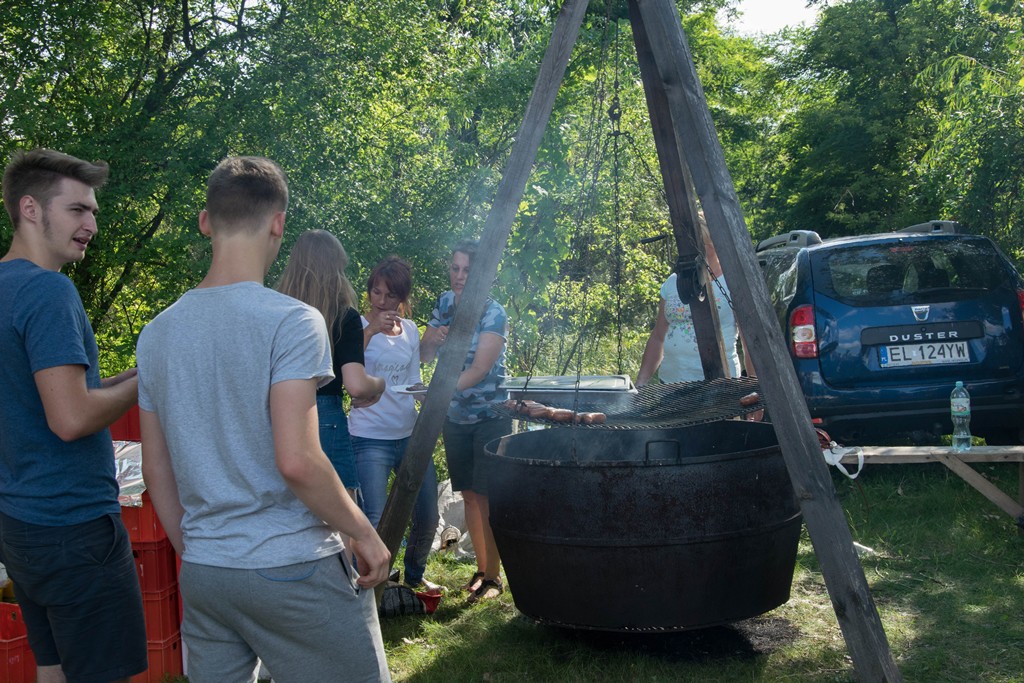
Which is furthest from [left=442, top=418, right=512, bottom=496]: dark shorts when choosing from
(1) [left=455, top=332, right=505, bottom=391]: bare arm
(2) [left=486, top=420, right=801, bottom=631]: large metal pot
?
(2) [left=486, top=420, right=801, bottom=631]: large metal pot

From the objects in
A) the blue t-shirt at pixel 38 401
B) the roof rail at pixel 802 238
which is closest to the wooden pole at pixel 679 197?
the roof rail at pixel 802 238

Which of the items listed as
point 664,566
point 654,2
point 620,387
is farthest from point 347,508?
point 620,387

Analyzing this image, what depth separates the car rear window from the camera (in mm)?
6465

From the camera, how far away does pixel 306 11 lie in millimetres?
9398

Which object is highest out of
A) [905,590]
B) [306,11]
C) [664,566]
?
[306,11]

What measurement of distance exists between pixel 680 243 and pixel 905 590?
2340 mm

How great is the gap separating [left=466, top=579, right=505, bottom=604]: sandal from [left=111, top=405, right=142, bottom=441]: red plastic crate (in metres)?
2.06

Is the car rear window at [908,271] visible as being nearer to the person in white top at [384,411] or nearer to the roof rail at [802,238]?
the roof rail at [802,238]

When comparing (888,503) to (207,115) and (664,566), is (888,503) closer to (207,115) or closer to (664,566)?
(664,566)

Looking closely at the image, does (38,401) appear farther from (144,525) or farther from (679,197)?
(679,197)

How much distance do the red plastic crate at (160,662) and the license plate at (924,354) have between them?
4.88m

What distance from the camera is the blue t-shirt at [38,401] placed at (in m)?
2.55

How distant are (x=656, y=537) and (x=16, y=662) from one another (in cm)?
276

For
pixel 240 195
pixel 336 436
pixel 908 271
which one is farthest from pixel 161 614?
pixel 908 271
